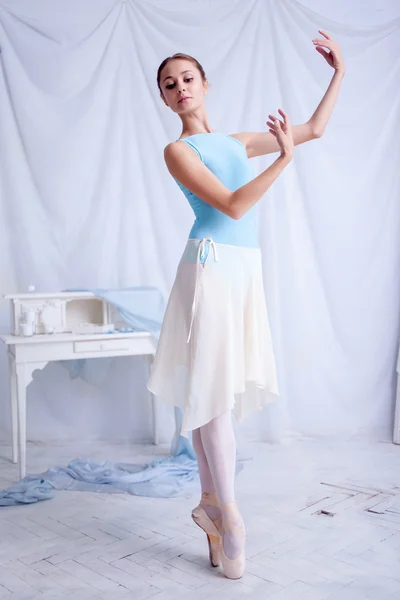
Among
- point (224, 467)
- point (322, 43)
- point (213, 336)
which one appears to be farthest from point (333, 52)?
point (224, 467)

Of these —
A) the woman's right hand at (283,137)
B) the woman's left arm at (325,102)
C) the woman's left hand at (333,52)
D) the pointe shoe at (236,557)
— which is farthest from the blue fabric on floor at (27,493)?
the woman's left hand at (333,52)

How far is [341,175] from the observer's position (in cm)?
397

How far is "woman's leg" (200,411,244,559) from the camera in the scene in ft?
6.81

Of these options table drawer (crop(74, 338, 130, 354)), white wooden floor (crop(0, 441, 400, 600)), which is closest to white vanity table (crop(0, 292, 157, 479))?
table drawer (crop(74, 338, 130, 354))

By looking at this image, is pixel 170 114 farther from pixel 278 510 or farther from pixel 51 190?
pixel 278 510

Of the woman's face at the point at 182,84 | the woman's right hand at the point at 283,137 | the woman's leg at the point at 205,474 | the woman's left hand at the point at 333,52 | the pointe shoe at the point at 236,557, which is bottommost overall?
the pointe shoe at the point at 236,557

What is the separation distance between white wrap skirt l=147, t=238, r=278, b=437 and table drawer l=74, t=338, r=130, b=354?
121 centimetres

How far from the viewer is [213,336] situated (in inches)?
81.3

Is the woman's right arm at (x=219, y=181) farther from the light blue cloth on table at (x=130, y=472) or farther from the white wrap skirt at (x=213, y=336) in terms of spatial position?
the light blue cloth on table at (x=130, y=472)

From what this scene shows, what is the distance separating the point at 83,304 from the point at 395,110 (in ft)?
6.82

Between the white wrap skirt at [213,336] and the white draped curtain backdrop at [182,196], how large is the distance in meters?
1.76

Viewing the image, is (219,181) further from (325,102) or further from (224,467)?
(224,467)

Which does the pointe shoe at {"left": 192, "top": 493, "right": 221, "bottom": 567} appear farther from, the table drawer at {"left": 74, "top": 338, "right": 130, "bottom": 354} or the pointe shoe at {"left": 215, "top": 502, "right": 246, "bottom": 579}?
the table drawer at {"left": 74, "top": 338, "right": 130, "bottom": 354}

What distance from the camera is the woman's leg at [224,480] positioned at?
81.7 inches
